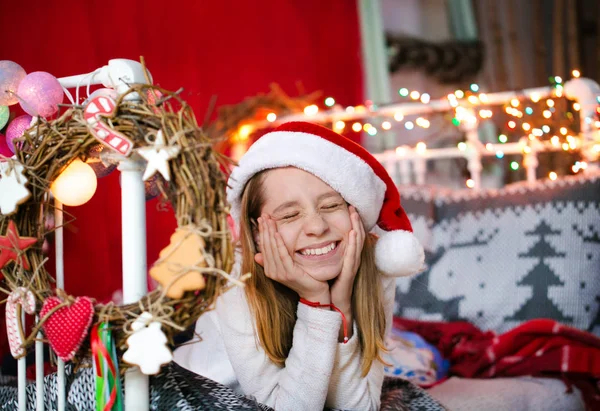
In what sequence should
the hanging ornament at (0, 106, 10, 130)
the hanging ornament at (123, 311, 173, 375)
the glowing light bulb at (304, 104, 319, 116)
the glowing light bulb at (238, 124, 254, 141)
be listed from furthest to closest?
the glowing light bulb at (238, 124, 254, 141)
the glowing light bulb at (304, 104, 319, 116)
the hanging ornament at (0, 106, 10, 130)
the hanging ornament at (123, 311, 173, 375)

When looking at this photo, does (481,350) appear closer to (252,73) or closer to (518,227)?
(518,227)

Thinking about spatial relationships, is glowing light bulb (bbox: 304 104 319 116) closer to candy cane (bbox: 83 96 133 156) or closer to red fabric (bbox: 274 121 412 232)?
red fabric (bbox: 274 121 412 232)

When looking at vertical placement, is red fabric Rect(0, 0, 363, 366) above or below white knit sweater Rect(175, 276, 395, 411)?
above

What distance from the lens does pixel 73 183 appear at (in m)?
0.97

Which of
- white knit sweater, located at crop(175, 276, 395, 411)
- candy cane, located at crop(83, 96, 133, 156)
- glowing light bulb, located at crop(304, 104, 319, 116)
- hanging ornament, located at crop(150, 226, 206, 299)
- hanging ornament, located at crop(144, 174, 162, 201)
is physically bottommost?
white knit sweater, located at crop(175, 276, 395, 411)

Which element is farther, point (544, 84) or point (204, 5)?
point (544, 84)

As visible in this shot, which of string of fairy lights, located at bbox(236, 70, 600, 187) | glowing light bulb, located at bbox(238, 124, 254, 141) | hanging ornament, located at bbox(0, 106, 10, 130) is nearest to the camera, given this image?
hanging ornament, located at bbox(0, 106, 10, 130)

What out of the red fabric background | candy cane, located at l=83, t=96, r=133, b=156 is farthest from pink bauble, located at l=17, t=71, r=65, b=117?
the red fabric background

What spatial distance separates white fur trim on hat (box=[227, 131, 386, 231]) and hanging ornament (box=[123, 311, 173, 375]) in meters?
0.41

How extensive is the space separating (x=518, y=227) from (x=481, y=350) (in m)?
0.46

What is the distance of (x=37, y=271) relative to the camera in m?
0.90

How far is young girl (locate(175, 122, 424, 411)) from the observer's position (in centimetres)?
115

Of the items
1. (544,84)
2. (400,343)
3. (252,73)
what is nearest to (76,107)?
(400,343)

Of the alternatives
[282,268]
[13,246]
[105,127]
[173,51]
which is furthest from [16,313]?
[173,51]
